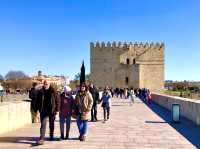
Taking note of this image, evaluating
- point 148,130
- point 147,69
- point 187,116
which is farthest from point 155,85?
point 148,130

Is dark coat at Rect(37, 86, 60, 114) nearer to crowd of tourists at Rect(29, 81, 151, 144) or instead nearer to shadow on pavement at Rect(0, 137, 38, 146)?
crowd of tourists at Rect(29, 81, 151, 144)

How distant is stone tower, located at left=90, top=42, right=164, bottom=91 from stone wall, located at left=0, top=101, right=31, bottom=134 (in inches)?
2594

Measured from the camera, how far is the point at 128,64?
85.4 meters

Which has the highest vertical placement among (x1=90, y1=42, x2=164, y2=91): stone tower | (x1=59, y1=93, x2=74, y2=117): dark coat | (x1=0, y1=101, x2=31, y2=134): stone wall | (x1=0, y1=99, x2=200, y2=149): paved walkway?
A: (x1=90, y1=42, x2=164, y2=91): stone tower

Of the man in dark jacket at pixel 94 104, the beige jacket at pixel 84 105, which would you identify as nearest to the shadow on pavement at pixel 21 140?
the beige jacket at pixel 84 105

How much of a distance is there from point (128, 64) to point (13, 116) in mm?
70568

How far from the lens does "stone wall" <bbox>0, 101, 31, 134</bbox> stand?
14.1m

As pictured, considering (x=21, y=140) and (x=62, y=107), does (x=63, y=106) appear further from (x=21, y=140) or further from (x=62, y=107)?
(x=21, y=140)

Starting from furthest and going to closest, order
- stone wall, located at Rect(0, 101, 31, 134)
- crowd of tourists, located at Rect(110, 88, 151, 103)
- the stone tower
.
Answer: the stone tower
crowd of tourists, located at Rect(110, 88, 151, 103)
stone wall, located at Rect(0, 101, 31, 134)

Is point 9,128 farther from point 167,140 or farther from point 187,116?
point 187,116

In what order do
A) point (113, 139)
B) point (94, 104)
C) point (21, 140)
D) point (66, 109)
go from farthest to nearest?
point (94, 104) → point (66, 109) → point (113, 139) → point (21, 140)

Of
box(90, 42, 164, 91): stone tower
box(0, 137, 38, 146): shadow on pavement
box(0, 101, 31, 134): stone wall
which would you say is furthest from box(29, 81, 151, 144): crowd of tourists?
box(90, 42, 164, 91): stone tower

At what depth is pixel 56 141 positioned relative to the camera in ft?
41.4

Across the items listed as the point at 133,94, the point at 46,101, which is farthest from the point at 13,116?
the point at 133,94
